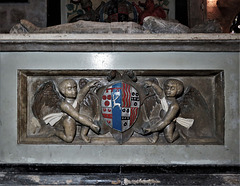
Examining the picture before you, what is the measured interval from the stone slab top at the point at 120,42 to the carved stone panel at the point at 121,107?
0.14 meters

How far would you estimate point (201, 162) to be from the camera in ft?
6.16

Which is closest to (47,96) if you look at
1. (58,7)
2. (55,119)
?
(55,119)

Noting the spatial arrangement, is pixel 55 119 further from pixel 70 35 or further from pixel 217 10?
pixel 217 10

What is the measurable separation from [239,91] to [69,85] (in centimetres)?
105

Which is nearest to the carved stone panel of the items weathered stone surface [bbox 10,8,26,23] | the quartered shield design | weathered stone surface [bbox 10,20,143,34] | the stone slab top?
the quartered shield design

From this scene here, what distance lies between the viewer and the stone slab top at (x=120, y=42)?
5.92 feet

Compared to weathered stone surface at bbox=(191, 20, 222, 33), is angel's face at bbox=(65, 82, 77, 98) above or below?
below

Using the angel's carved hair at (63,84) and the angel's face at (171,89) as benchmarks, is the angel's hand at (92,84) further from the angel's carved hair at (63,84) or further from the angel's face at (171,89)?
the angel's face at (171,89)

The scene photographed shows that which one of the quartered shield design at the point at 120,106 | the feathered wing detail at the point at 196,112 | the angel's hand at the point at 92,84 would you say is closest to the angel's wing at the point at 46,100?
the angel's hand at the point at 92,84

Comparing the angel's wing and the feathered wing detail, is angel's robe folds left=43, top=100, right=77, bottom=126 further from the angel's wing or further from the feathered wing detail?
the feathered wing detail

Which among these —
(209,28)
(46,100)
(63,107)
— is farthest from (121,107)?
(209,28)

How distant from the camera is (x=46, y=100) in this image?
1.94m

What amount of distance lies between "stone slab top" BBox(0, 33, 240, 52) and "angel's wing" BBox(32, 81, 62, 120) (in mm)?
245

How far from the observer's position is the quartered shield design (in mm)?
1830
